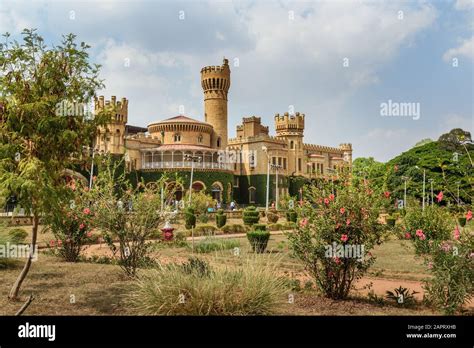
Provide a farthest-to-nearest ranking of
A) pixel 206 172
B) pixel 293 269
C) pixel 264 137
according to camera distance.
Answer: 1. pixel 264 137
2. pixel 206 172
3. pixel 293 269

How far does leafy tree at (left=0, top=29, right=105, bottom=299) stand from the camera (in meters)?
7.29

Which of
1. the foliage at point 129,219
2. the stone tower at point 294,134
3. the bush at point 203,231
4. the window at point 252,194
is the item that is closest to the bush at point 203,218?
the bush at point 203,231

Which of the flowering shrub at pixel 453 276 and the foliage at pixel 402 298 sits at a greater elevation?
the flowering shrub at pixel 453 276

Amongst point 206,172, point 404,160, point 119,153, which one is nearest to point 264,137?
point 206,172

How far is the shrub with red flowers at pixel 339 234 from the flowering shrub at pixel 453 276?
1188 mm

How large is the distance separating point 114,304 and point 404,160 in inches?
2431

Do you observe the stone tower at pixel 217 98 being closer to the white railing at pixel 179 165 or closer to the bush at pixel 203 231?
the white railing at pixel 179 165

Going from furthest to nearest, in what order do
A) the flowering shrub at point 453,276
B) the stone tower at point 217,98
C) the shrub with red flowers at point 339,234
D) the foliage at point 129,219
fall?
the stone tower at point 217,98, the foliage at point 129,219, the shrub with red flowers at point 339,234, the flowering shrub at point 453,276

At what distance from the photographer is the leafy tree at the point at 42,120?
7289mm

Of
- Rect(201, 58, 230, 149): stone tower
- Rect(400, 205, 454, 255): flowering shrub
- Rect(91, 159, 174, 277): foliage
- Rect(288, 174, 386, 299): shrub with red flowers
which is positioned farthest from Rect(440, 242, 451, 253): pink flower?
Rect(201, 58, 230, 149): stone tower

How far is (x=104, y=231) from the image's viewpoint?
10016mm

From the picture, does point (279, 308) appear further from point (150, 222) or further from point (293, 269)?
point (293, 269)

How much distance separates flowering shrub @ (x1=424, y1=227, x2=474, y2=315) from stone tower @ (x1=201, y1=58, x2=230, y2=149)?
46717 mm
